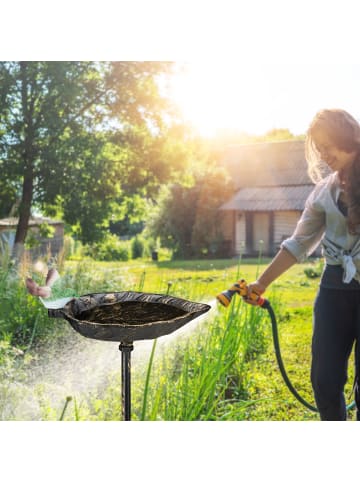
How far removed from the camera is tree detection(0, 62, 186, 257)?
342cm

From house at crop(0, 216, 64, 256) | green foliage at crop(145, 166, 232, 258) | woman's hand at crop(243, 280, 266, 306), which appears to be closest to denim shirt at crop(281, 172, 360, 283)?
woman's hand at crop(243, 280, 266, 306)

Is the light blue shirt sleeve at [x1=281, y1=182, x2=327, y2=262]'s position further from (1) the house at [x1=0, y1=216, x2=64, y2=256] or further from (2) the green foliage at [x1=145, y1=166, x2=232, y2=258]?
(2) the green foliage at [x1=145, y1=166, x2=232, y2=258]

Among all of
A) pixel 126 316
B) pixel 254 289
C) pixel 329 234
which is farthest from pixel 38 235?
pixel 329 234

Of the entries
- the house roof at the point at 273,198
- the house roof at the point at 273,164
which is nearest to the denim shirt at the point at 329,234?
the house roof at the point at 273,198

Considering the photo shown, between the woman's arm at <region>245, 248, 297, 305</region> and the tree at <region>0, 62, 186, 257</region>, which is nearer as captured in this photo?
the woman's arm at <region>245, 248, 297, 305</region>

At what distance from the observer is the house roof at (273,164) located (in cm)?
405

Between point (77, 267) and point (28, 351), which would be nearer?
point (28, 351)

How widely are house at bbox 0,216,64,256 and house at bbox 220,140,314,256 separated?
1282 mm

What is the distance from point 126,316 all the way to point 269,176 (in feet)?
8.38

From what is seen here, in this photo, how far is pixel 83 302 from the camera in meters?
1.59
